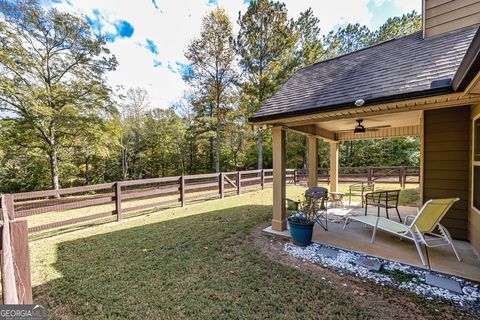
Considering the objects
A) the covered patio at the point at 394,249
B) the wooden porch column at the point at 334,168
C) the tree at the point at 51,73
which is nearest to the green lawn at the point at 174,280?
the covered patio at the point at 394,249

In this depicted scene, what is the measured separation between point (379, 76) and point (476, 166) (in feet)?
6.78

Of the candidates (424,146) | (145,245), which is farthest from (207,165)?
(424,146)

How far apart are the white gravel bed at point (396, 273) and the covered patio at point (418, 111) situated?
178 millimetres

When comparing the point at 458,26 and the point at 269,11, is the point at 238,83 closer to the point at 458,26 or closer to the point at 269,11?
the point at 269,11

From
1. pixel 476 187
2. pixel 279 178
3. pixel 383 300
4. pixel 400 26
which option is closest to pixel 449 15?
pixel 476 187

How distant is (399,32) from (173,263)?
2067 centimetres

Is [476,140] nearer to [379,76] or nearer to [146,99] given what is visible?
[379,76]

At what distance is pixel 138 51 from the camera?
12273 millimetres

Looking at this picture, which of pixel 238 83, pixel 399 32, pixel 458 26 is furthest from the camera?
pixel 399 32

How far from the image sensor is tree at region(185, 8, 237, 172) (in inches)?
474

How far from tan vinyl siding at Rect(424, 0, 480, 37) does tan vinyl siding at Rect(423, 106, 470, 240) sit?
81.1 inches

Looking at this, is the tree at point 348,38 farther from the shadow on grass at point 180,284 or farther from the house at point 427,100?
the shadow on grass at point 180,284

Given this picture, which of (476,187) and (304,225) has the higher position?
(476,187)

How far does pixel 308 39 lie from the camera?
13.1 metres
